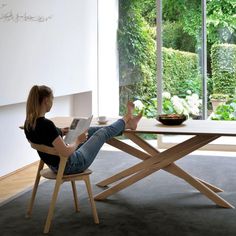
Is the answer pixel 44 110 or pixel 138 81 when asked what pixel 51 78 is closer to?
pixel 138 81

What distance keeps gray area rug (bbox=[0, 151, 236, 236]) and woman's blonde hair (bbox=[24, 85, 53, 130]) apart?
75 centimetres

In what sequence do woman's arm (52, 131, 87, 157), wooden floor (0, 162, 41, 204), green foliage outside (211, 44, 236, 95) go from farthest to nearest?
green foliage outside (211, 44, 236, 95) → wooden floor (0, 162, 41, 204) → woman's arm (52, 131, 87, 157)

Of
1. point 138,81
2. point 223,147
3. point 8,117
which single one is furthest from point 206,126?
point 138,81

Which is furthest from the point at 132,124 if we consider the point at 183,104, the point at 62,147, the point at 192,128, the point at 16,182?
the point at 183,104

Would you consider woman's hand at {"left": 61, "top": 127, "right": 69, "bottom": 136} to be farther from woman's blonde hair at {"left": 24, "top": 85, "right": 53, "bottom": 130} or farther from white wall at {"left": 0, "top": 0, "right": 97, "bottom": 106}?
white wall at {"left": 0, "top": 0, "right": 97, "bottom": 106}

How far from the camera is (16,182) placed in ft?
18.2

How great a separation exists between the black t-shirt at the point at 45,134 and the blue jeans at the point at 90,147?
0.11 m

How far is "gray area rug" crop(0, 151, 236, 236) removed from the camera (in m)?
3.97

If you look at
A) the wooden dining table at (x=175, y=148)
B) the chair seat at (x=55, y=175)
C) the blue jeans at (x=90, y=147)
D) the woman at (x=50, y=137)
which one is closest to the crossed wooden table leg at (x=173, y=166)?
the wooden dining table at (x=175, y=148)

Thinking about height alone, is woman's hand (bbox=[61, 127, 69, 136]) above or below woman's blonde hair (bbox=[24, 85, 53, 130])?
below

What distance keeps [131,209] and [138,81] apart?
344 centimetres

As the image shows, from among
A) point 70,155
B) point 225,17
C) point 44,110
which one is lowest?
point 70,155

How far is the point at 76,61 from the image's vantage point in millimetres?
6961

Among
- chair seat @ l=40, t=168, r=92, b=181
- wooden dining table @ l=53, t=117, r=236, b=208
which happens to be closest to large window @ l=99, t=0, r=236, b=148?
wooden dining table @ l=53, t=117, r=236, b=208
